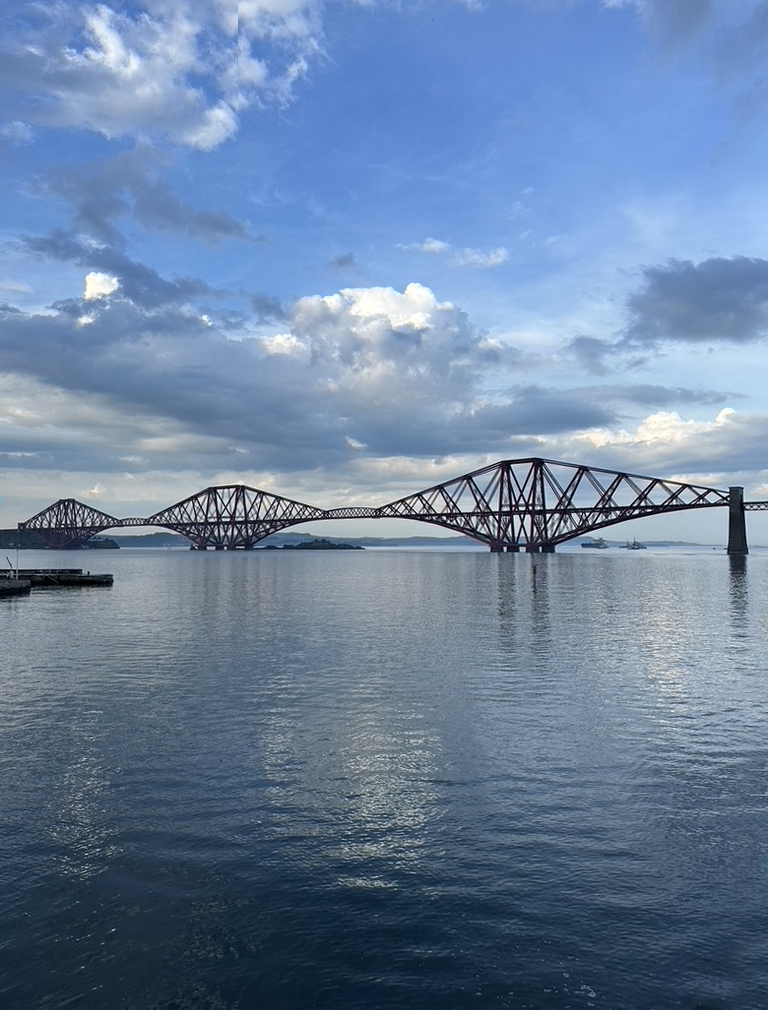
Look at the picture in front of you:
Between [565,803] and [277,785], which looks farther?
[277,785]

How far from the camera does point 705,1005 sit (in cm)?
978

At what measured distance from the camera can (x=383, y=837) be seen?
49.4 feet

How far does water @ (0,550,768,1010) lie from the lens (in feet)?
34.4

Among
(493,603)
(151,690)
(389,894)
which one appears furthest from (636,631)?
(389,894)

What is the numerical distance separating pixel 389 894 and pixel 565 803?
592cm

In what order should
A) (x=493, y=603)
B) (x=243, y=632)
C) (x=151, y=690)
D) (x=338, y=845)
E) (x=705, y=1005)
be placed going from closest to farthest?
(x=705, y=1005) < (x=338, y=845) < (x=151, y=690) < (x=243, y=632) < (x=493, y=603)

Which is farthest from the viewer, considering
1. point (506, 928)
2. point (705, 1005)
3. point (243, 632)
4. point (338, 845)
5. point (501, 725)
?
point (243, 632)

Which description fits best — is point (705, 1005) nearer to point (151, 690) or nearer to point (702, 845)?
point (702, 845)

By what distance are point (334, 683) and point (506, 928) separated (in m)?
20.0

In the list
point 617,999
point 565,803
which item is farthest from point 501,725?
point 617,999

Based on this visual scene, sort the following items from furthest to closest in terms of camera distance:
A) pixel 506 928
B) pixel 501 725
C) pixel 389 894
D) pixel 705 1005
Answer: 1. pixel 501 725
2. pixel 389 894
3. pixel 506 928
4. pixel 705 1005

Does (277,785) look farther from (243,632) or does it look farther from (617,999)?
(243,632)

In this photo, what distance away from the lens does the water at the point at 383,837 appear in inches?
413

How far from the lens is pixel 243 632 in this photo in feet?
162
